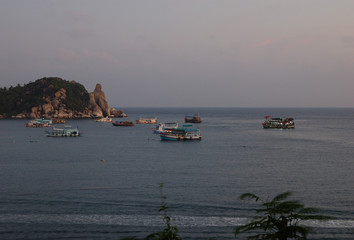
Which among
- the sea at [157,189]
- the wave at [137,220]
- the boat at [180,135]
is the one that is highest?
the boat at [180,135]

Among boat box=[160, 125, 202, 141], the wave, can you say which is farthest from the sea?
boat box=[160, 125, 202, 141]

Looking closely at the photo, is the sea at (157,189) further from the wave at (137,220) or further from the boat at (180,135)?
the boat at (180,135)

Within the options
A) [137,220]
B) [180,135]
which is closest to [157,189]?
[137,220]

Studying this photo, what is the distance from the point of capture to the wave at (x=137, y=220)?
96.9 ft

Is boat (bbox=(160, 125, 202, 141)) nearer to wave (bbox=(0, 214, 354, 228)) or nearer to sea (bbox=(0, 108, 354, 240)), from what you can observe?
sea (bbox=(0, 108, 354, 240))

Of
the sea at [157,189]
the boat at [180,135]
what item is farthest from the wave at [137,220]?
the boat at [180,135]

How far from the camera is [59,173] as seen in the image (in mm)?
50312

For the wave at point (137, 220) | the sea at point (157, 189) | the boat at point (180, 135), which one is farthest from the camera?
the boat at point (180, 135)

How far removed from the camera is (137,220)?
30422 mm

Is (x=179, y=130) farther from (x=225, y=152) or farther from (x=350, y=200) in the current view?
(x=350, y=200)

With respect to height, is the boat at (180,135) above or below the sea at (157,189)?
above

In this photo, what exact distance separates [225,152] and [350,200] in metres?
38.5

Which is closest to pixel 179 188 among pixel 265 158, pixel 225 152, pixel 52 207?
pixel 52 207

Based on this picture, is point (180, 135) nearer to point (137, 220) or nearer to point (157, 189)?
point (157, 189)
